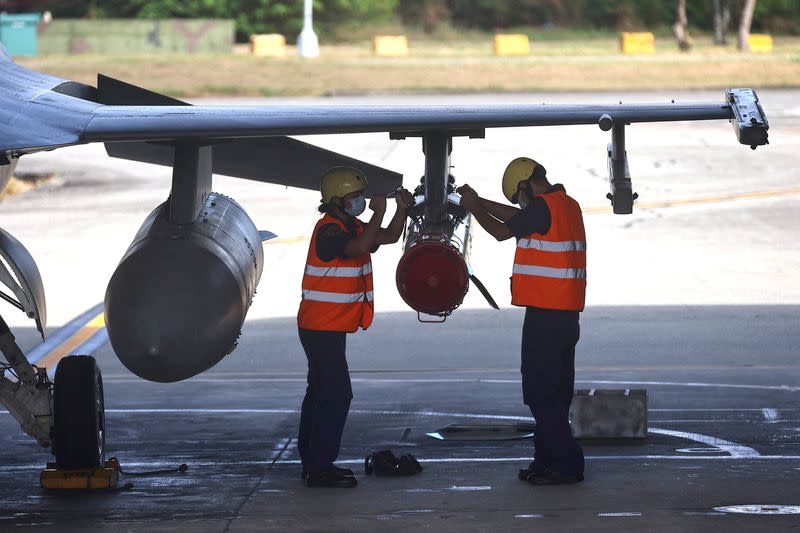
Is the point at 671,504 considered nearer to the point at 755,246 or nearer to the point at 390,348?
the point at 390,348

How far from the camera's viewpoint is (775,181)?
31.9 m

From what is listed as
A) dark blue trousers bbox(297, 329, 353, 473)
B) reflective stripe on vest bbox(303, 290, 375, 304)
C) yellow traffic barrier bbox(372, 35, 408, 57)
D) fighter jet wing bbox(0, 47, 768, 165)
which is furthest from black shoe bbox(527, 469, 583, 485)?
yellow traffic barrier bbox(372, 35, 408, 57)

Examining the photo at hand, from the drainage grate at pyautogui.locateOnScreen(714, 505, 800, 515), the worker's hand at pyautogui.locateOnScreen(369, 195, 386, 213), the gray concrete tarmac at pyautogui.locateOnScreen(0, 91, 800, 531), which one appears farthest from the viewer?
the worker's hand at pyautogui.locateOnScreen(369, 195, 386, 213)

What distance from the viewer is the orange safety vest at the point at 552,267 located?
414 inches

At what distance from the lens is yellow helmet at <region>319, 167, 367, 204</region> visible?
35.0 feet

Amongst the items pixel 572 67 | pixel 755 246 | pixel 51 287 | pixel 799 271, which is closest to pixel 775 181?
pixel 755 246

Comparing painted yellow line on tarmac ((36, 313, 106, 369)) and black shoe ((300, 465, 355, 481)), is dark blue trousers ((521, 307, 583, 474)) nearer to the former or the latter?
black shoe ((300, 465, 355, 481))

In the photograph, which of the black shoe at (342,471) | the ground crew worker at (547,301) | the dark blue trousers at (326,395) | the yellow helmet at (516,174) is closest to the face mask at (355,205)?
the ground crew worker at (547,301)

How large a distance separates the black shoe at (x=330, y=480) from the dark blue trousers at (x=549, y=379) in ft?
4.27

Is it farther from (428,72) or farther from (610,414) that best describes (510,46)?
(610,414)

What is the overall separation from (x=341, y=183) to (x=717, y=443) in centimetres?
363

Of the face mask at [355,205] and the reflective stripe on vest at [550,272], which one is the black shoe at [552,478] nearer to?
the reflective stripe on vest at [550,272]

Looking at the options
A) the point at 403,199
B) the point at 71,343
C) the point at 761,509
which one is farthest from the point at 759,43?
the point at 761,509

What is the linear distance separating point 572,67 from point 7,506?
168 feet
